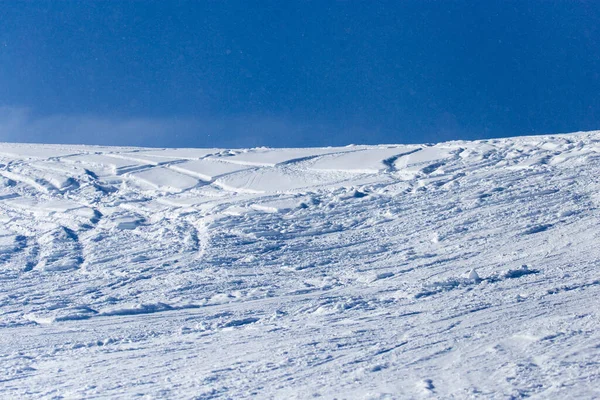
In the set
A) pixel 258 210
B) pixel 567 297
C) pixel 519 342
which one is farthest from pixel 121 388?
pixel 258 210

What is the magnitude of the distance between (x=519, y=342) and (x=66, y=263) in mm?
6901

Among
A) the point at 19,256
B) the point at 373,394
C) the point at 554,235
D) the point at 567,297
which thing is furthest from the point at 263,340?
the point at 19,256

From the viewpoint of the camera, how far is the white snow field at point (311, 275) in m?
5.43

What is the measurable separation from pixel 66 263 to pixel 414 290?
5211mm

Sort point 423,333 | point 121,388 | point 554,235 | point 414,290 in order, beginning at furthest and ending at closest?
point 554,235 < point 414,290 < point 423,333 < point 121,388

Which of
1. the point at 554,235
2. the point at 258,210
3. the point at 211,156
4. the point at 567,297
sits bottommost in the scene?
the point at 567,297

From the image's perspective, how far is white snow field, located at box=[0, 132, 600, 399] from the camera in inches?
214

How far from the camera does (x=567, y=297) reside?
6910 mm

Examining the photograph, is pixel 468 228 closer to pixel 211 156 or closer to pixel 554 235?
pixel 554 235

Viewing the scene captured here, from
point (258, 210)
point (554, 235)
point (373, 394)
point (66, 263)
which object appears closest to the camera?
point (373, 394)

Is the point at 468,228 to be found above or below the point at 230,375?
above

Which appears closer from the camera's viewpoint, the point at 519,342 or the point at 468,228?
the point at 519,342

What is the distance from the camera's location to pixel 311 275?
9281mm

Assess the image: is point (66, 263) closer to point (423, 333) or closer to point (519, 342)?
point (423, 333)
